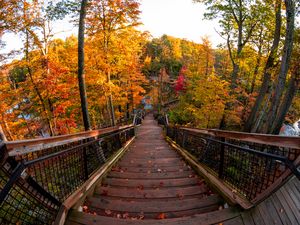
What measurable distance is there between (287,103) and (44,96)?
45.6ft

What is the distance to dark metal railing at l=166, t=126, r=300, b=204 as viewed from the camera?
2293 mm

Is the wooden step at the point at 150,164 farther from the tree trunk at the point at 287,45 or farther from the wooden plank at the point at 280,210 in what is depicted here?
the tree trunk at the point at 287,45

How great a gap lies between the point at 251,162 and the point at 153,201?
187 cm

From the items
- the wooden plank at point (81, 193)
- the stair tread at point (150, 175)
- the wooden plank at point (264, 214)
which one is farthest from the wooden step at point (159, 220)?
the stair tread at point (150, 175)

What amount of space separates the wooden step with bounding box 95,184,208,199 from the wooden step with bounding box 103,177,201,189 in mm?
217

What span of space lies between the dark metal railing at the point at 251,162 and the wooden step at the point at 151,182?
2.20 ft

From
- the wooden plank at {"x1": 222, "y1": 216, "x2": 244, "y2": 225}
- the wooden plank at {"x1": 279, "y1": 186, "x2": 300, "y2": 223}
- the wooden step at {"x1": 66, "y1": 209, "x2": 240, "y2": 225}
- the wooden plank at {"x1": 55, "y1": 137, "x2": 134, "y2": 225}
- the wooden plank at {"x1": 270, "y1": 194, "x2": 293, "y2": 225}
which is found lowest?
the wooden plank at {"x1": 222, "y1": 216, "x2": 244, "y2": 225}

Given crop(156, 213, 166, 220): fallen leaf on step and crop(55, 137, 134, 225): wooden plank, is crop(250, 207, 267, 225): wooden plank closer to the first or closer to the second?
crop(156, 213, 166, 220): fallen leaf on step

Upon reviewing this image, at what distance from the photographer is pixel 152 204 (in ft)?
10.2

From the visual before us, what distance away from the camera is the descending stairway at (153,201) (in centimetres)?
261

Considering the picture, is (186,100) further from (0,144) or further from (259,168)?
(0,144)

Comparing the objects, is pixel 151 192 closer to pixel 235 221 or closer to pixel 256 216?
pixel 235 221

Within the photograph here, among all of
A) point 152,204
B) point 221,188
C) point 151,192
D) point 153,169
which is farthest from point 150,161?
point 221,188

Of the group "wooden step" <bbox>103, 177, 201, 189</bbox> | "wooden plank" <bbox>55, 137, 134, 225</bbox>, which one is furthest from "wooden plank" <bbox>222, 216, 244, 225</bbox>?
"wooden plank" <bbox>55, 137, 134, 225</bbox>
